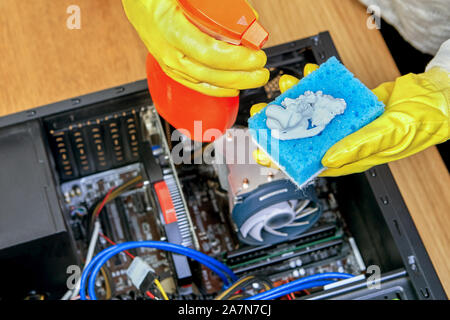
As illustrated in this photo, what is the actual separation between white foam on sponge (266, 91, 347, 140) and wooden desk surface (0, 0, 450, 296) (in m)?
0.36

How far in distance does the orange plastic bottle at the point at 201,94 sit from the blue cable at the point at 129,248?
265 mm

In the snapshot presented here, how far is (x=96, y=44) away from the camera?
1.20 m

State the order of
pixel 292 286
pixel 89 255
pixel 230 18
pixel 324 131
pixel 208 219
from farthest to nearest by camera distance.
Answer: pixel 208 219
pixel 89 255
pixel 292 286
pixel 324 131
pixel 230 18

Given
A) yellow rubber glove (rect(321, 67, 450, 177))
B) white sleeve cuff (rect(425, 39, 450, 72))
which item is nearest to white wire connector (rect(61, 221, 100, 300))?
yellow rubber glove (rect(321, 67, 450, 177))

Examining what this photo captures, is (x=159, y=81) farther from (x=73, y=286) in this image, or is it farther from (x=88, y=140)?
(x=73, y=286)

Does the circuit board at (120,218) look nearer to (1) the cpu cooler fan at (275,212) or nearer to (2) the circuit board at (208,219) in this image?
(2) the circuit board at (208,219)

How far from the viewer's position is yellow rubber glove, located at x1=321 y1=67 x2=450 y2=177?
91 centimetres

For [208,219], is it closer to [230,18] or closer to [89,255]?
[89,255]

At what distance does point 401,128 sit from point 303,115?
8.9 inches

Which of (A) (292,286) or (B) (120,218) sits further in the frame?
(B) (120,218)

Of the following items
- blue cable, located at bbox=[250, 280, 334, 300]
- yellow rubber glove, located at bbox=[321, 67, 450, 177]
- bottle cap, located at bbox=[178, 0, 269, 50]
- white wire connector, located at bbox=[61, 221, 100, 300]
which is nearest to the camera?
bottle cap, located at bbox=[178, 0, 269, 50]

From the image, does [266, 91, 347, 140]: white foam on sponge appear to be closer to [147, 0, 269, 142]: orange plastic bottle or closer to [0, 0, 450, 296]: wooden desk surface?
[147, 0, 269, 142]: orange plastic bottle

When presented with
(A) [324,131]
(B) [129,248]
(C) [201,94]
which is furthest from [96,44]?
(A) [324,131]
